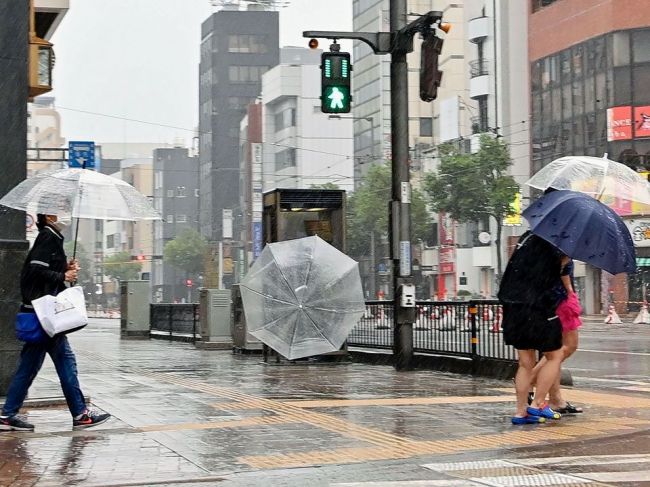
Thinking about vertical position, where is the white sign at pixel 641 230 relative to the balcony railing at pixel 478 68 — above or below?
below

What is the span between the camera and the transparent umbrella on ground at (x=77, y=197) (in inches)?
394

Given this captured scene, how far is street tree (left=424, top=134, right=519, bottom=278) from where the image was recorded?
64938 millimetres

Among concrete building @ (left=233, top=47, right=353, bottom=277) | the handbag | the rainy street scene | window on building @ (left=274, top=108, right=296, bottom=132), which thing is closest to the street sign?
the rainy street scene

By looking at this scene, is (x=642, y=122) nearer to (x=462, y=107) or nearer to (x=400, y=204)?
(x=462, y=107)

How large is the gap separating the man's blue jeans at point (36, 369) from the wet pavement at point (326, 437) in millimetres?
253

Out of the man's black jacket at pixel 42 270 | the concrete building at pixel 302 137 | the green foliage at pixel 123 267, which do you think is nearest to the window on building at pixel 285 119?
the concrete building at pixel 302 137

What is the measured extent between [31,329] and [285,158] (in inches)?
4178

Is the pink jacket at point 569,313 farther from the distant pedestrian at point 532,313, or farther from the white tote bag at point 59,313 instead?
the white tote bag at point 59,313

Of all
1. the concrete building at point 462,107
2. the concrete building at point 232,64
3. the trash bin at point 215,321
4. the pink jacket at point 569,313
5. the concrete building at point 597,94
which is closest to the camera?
the pink jacket at point 569,313

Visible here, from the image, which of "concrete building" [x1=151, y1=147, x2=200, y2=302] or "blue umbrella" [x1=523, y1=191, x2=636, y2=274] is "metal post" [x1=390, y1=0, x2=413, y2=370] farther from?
"concrete building" [x1=151, y1=147, x2=200, y2=302]

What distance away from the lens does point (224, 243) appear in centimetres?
11638

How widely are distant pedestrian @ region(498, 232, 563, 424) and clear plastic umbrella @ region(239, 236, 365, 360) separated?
6746 millimetres

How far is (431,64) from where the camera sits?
1620cm

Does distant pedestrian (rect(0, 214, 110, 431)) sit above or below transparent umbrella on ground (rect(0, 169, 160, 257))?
below
